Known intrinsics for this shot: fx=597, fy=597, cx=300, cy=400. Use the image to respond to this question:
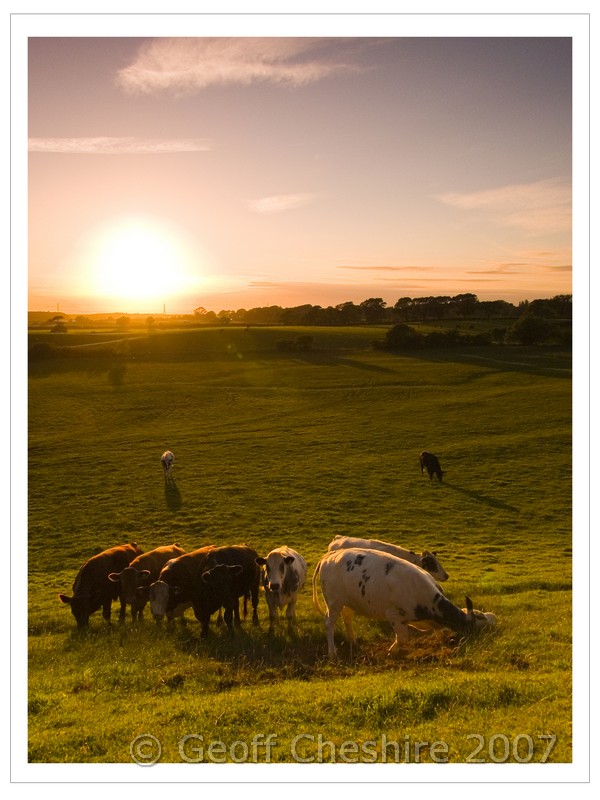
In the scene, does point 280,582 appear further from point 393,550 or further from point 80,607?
point 80,607

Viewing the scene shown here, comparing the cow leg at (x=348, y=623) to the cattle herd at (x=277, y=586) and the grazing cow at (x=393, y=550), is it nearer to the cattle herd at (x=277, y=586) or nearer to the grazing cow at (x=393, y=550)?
the cattle herd at (x=277, y=586)

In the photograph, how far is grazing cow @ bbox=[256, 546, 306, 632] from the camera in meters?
13.2

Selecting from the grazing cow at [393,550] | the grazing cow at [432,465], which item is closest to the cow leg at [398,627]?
the grazing cow at [393,550]

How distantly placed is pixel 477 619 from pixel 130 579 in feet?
25.7

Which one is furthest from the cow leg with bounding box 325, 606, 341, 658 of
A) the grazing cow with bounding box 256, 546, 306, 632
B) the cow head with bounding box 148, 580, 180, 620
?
the cow head with bounding box 148, 580, 180, 620

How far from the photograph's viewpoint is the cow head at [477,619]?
1102cm

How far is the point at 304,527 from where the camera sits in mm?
24562

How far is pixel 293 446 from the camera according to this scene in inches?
1572

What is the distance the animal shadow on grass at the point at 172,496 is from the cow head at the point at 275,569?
1554 cm

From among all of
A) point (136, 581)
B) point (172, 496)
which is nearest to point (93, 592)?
point (136, 581)
